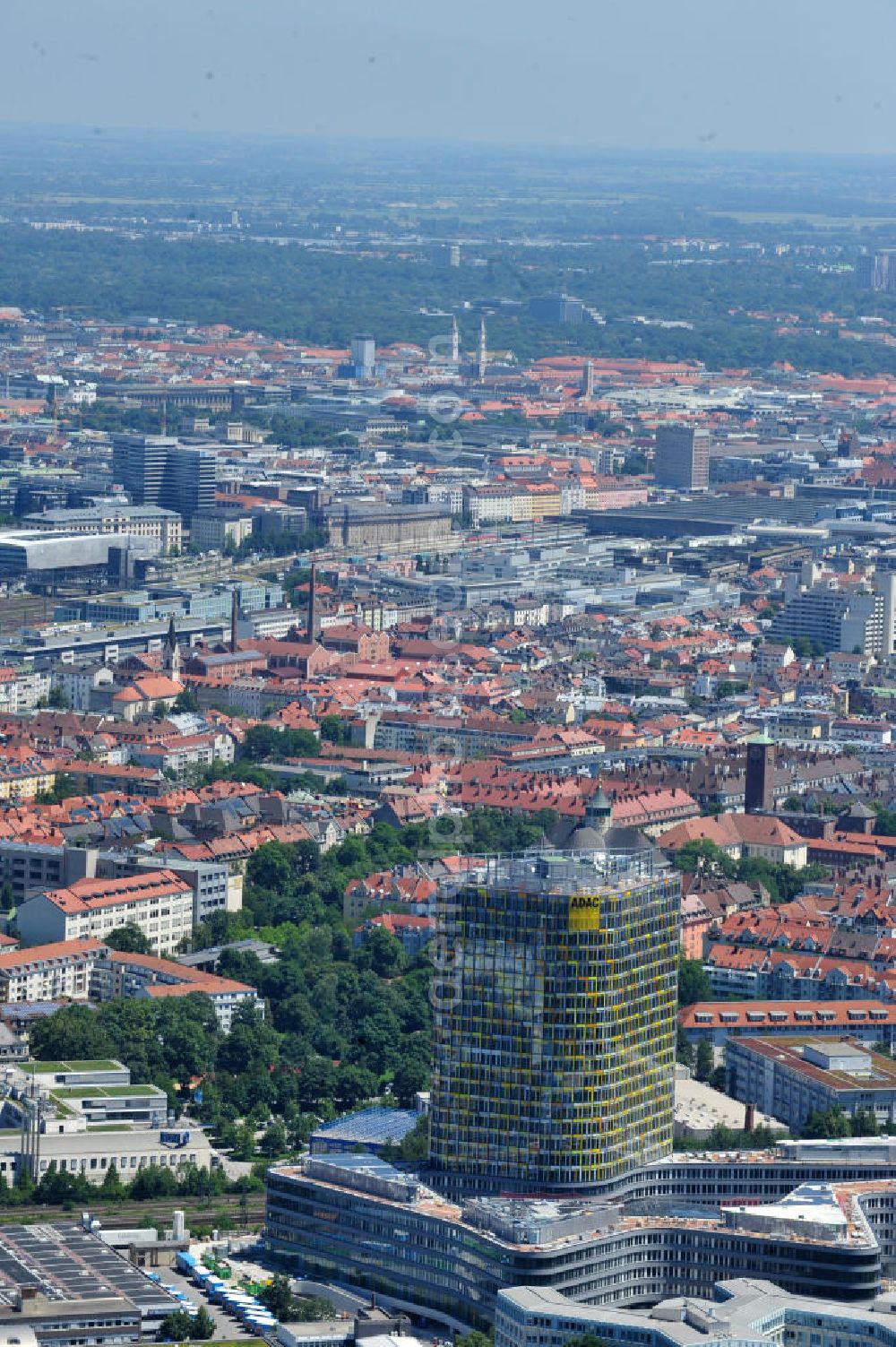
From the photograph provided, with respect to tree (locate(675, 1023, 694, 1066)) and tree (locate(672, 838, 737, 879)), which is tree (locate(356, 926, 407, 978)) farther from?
tree (locate(672, 838, 737, 879))

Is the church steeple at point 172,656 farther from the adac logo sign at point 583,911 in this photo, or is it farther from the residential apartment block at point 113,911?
the adac logo sign at point 583,911

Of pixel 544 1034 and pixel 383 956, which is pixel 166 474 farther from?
pixel 544 1034

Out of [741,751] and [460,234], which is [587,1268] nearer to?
[741,751]

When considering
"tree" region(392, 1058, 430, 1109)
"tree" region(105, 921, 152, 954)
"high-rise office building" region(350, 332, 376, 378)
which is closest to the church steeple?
"tree" region(105, 921, 152, 954)

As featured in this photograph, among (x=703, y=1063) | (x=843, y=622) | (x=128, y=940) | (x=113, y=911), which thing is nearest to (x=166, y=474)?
(x=843, y=622)

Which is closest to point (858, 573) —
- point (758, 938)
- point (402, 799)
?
point (402, 799)

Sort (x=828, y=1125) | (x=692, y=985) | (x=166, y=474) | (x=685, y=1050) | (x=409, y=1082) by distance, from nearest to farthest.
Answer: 1. (x=828, y=1125)
2. (x=409, y=1082)
3. (x=685, y=1050)
4. (x=692, y=985)
5. (x=166, y=474)
